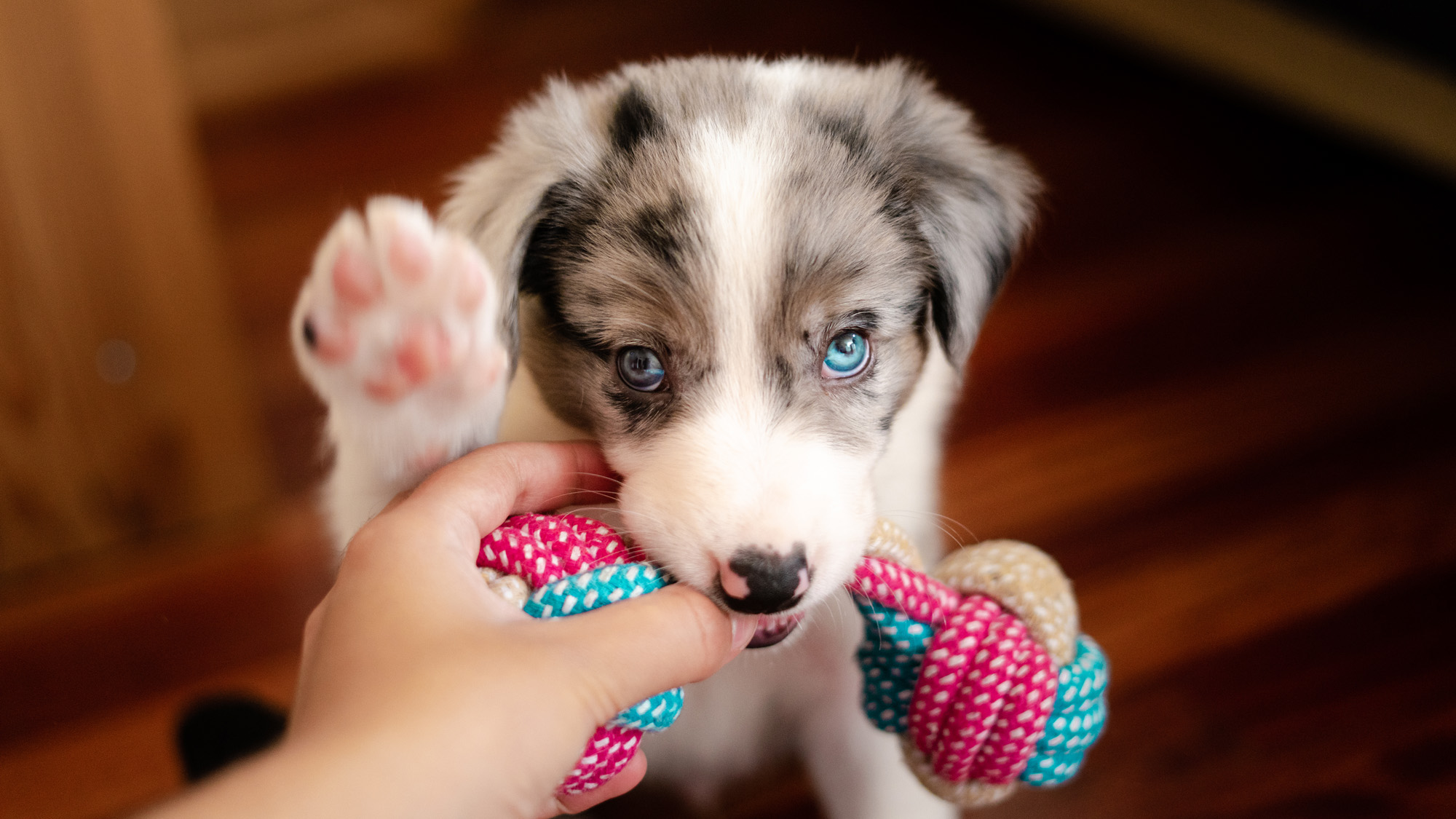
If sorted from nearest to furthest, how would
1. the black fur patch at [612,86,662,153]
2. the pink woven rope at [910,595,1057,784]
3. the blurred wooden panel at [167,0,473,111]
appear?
1. the pink woven rope at [910,595,1057,784]
2. the black fur patch at [612,86,662,153]
3. the blurred wooden panel at [167,0,473,111]

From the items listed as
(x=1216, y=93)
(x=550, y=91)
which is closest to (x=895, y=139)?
(x=550, y=91)

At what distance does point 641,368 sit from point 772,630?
36 centimetres

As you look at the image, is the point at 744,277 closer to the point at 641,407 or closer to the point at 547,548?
the point at 641,407

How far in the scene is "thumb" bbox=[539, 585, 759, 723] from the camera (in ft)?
3.41

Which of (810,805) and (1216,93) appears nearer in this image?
(810,805)

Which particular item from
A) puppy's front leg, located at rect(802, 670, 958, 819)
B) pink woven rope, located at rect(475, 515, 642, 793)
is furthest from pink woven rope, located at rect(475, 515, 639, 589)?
puppy's front leg, located at rect(802, 670, 958, 819)

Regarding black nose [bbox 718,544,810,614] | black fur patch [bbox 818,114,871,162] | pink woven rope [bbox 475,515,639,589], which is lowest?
black nose [bbox 718,544,810,614]

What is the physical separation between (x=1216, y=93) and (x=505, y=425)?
11.3 feet

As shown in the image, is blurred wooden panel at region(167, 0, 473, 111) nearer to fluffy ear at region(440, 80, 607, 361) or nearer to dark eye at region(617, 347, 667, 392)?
fluffy ear at region(440, 80, 607, 361)

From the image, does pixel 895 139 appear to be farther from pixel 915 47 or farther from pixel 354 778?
pixel 915 47

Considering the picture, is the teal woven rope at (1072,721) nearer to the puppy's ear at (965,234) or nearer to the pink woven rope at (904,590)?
the pink woven rope at (904,590)

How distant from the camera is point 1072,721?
1321mm

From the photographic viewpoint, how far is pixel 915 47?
457 centimetres

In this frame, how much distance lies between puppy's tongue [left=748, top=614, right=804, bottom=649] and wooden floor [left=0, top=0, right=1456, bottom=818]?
73 cm
